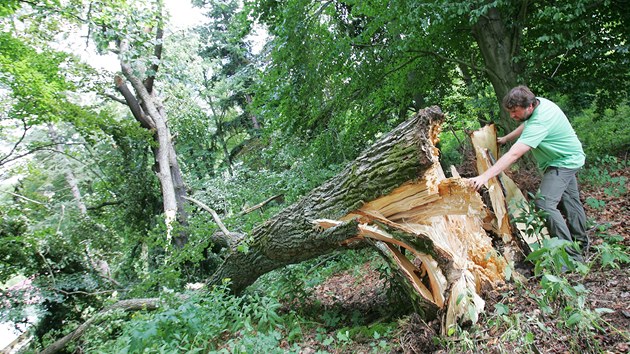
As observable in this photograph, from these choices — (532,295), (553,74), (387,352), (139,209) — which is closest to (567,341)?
(532,295)

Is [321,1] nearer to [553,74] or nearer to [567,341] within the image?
[553,74]

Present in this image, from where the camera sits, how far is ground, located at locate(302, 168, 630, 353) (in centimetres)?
221

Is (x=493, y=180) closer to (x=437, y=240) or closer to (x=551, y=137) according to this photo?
(x=551, y=137)

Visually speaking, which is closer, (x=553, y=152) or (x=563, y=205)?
(x=553, y=152)

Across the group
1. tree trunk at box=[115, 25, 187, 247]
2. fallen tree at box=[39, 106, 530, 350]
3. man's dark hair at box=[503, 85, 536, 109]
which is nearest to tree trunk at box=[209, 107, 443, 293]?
fallen tree at box=[39, 106, 530, 350]

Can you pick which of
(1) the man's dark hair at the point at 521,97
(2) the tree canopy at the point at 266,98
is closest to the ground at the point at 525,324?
(1) the man's dark hair at the point at 521,97

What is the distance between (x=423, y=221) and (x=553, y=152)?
52.2 inches

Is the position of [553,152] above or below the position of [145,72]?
below

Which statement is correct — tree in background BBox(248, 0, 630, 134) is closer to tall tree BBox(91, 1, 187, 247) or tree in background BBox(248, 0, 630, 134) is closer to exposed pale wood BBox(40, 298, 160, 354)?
tall tree BBox(91, 1, 187, 247)

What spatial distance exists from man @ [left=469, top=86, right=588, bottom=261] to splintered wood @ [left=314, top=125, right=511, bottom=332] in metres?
0.58

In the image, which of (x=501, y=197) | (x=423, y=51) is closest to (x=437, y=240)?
(x=501, y=197)

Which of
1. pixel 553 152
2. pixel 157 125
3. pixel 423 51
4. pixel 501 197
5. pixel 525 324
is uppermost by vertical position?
pixel 157 125

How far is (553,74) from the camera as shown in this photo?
5.90 meters

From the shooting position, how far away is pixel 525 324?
246 cm
